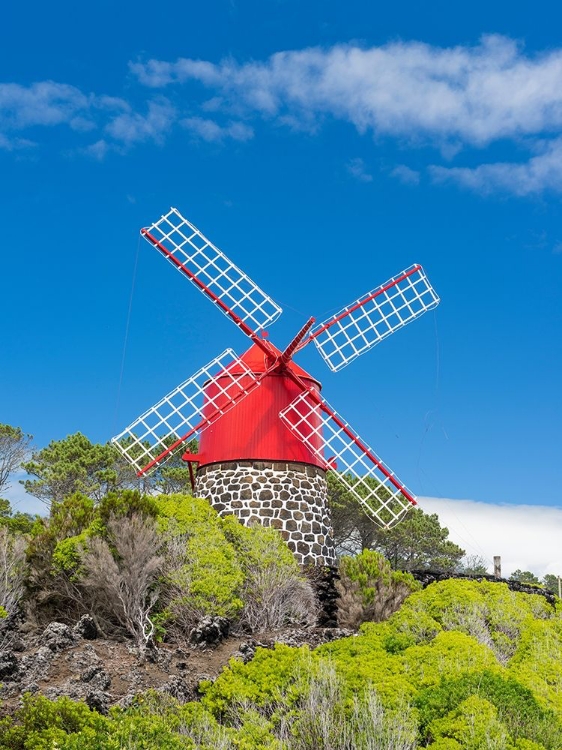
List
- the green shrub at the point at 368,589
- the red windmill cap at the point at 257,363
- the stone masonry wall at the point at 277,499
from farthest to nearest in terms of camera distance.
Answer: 1. the red windmill cap at the point at 257,363
2. the stone masonry wall at the point at 277,499
3. the green shrub at the point at 368,589

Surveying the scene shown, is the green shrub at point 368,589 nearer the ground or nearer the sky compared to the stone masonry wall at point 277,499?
nearer the ground

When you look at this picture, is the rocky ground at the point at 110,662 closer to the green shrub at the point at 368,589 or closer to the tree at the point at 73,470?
the green shrub at the point at 368,589

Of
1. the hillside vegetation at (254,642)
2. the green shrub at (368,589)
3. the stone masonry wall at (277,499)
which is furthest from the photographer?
the stone masonry wall at (277,499)

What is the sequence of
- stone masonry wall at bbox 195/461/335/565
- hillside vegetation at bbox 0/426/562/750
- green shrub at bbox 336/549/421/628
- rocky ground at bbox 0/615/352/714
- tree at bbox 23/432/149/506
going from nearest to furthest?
hillside vegetation at bbox 0/426/562/750
rocky ground at bbox 0/615/352/714
green shrub at bbox 336/549/421/628
stone masonry wall at bbox 195/461/335/565
tree at bbox 23/432/149/506

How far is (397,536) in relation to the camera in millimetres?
37531

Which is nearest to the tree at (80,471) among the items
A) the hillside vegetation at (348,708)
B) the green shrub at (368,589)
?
the green shrub at (368,589)

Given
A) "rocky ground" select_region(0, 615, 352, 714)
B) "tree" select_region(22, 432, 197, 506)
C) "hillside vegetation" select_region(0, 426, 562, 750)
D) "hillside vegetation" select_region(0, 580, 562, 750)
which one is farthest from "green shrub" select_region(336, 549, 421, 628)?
"tree" select_region(22, 432, 197, 506)

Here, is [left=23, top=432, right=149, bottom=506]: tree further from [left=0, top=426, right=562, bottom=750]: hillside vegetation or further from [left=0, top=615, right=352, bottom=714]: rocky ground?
[left=0, top=615, right=352, bottom=714]: rocky ground

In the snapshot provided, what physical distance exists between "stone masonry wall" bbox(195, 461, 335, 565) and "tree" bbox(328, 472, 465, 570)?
49.2 ft

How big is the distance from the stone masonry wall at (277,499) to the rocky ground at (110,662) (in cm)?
454

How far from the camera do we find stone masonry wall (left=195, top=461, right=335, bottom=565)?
19719mm

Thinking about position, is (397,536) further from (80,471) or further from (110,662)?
(110,662)

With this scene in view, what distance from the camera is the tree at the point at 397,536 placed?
3600 cm

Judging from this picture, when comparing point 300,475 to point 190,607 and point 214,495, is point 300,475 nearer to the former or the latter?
point 214,495
